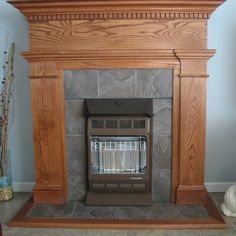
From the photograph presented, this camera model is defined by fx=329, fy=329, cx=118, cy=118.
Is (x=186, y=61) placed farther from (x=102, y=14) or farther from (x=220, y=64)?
(x=102, y=14)

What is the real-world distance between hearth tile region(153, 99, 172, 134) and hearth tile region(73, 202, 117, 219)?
0.65 m

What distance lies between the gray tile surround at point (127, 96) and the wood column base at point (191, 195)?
0.09 m

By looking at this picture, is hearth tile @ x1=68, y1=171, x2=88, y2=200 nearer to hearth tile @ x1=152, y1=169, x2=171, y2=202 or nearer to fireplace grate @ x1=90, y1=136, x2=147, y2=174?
fireplace grate @ x1=90, y1=136, x2=147, y2=174

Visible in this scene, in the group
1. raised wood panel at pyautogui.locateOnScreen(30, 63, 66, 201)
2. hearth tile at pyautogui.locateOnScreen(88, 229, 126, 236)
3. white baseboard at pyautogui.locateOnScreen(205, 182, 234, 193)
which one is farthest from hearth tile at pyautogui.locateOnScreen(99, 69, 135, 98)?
white baseboard at pyautogui.locateOnScreen(205, 182, 234, 193)

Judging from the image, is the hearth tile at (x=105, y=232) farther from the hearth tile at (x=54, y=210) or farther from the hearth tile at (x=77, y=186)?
the hearth tile at (x=77, y=186)

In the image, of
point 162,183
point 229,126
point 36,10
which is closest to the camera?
point 36,10

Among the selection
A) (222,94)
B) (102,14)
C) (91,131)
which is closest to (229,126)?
(222,94)

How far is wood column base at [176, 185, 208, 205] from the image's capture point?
2418 millimetres

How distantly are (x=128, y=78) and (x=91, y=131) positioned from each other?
1.52ft

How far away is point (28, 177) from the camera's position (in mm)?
2764

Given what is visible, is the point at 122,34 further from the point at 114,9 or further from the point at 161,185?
the point at 161,185

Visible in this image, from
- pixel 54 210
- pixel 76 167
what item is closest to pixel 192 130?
pixel 76 167

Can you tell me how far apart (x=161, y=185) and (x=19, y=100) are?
4.29ft

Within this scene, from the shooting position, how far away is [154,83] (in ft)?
7.68
